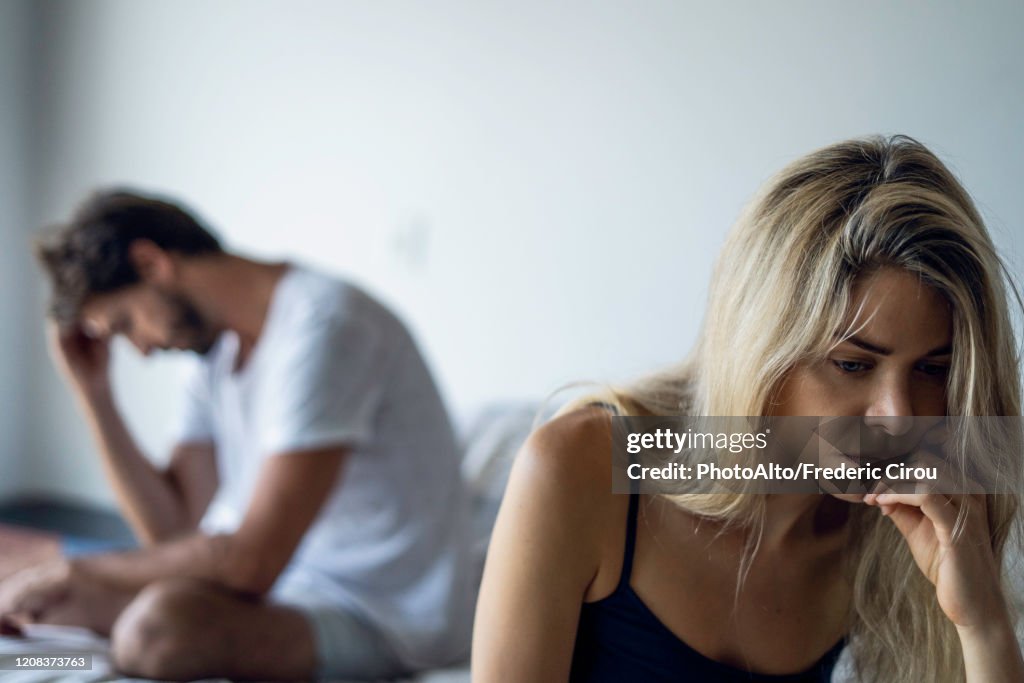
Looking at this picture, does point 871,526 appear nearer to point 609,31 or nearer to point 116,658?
point 116,658

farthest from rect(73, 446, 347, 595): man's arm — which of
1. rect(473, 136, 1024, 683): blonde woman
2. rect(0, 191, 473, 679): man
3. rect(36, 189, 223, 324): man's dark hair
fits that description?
rect(473, 136, 1024, 683): blonde woman

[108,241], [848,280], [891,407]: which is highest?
[108,241]

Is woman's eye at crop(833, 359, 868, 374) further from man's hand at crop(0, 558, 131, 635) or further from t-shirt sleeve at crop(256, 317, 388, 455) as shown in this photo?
man's hand at crop(0, 558, 131, 635)

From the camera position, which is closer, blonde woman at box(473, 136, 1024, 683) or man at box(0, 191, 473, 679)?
blonde woman at box(473, 136, 1024, 683)

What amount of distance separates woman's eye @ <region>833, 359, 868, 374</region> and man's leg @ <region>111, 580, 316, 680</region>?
0.90 metres

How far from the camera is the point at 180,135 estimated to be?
3113 mm

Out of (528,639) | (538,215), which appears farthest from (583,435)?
(538,215)

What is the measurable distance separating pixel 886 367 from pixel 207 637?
936mm

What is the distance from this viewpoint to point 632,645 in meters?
0.91

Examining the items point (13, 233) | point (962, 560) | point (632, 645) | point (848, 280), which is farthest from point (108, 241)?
point (13, 233)

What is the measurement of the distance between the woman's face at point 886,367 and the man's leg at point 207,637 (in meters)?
0.86

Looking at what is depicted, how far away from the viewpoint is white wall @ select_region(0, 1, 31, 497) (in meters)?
3.34

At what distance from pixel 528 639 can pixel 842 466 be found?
0.32 m

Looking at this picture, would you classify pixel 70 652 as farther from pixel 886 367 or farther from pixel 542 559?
pixel 886 367
